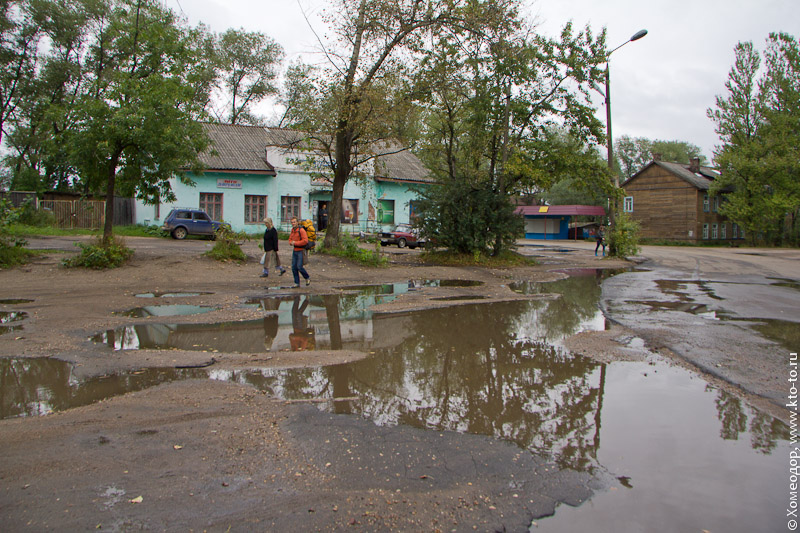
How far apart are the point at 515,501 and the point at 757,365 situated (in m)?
4.90

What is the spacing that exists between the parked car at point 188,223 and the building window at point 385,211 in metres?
11.7

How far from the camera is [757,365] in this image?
666cm

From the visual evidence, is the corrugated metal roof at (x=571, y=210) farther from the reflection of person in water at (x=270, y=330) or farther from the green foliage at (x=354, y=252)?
the reflection of person in water at (x=270, y=330)

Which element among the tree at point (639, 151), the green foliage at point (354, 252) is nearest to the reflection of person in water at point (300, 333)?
the green foliage at point (354, 252)

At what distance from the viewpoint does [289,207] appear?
3350 cm

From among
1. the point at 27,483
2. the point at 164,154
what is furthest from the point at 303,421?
the point at 164,154

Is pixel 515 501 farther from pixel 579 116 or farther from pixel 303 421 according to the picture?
pixel 579 116

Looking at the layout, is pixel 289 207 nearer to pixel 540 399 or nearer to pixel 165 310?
pixel 165 310

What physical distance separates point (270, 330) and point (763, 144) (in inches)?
1992

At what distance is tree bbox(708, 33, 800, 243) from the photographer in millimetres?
44094

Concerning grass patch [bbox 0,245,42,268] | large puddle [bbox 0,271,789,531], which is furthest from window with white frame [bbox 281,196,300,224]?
large puddle [bbox 0,271,789,531]

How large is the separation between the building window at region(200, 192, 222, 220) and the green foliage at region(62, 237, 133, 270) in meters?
16.7

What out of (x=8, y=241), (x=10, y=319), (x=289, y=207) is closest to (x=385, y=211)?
(x=289, y=207)

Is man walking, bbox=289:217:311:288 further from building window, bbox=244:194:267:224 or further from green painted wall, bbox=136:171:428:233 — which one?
building window, bbox=244:194:267:224
